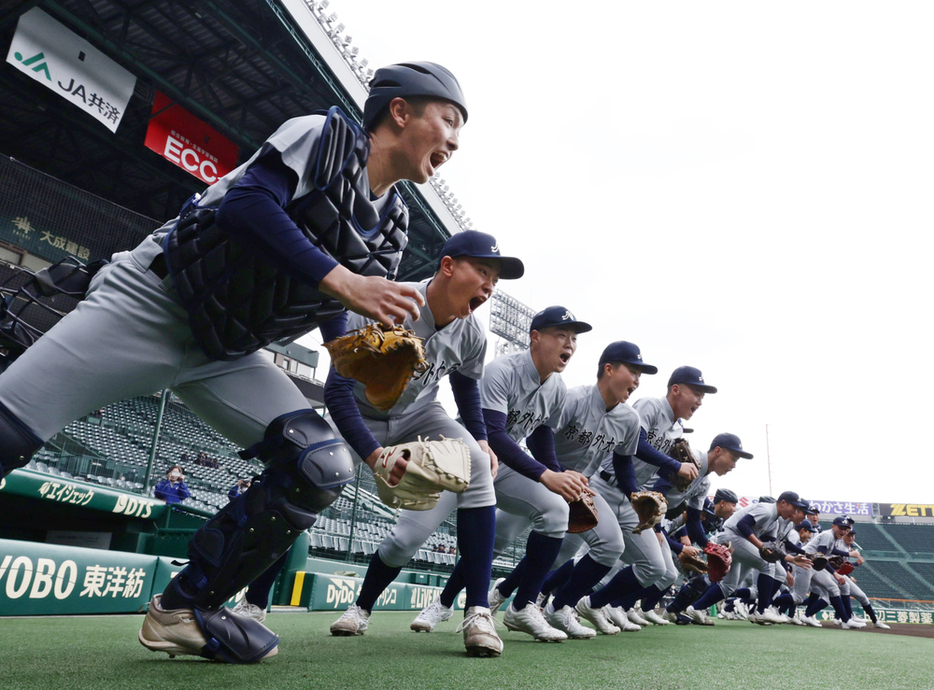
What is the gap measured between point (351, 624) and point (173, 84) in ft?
43.4

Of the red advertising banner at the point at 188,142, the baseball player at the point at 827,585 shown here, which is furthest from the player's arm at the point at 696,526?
the red advertising banner at the point at 188,142

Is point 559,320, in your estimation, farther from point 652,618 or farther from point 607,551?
point 652,618

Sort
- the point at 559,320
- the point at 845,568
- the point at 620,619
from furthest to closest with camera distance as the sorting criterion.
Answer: the point at 845,568 < the point at 620,619 < the point at 559,320

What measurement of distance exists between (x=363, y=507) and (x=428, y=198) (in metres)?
7.84

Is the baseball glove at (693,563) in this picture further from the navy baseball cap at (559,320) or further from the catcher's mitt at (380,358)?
the catcher's mitt at (380,358)

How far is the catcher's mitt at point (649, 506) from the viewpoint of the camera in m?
4.73

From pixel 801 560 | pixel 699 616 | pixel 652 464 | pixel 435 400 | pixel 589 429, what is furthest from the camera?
pixel 801 560

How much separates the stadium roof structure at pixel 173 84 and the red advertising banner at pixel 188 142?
0.21 meters

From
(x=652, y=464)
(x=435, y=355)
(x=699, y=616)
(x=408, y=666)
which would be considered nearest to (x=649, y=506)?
(x=652, y=464)

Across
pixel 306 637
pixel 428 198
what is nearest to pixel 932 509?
pixel 428 198

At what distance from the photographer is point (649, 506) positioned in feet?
15.6

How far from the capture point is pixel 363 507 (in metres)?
14.6

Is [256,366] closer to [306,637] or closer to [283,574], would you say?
[306,637]

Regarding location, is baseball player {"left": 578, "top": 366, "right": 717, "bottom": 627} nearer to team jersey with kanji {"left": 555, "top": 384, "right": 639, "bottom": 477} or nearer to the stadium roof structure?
team jersey with kanji {"left": 555, "top": 384, "right": 639, "bottom": 477}
